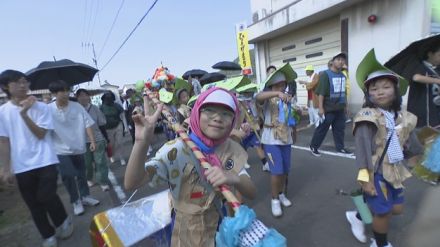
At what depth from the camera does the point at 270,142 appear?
3406 millimetres

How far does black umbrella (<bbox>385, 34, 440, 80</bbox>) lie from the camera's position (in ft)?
9.62

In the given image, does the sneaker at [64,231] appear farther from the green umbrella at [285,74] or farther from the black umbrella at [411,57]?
the black umbrella at [411,57]

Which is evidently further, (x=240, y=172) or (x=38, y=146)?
(x=38, y=146)

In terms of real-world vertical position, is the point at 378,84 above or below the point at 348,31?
below

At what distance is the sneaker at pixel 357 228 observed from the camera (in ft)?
9.04

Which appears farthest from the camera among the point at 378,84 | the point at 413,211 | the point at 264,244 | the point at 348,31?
the point at 348,31

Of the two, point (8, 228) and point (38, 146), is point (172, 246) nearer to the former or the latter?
point (38, 146)

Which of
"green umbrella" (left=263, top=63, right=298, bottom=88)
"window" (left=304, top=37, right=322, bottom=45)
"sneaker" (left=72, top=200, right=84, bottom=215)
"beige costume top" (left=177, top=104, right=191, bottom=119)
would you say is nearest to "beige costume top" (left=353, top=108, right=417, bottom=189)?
"green umbrella" (left=263, top=63, right=298, bottom=88)

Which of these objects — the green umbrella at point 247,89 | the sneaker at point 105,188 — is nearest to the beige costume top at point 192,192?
the green umbrella at point 247,89

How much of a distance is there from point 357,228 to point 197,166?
2065mm

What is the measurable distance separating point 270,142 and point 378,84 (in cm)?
144

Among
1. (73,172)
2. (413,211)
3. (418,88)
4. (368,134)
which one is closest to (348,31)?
(418,88)

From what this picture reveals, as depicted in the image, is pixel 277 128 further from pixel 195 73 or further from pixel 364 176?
pixel 195 73

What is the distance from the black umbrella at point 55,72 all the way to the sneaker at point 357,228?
176 inches
